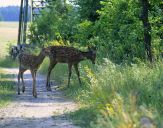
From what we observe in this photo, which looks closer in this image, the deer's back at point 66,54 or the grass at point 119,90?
the grass at point 119,90

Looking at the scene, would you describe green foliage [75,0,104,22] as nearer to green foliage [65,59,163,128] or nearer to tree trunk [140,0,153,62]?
tree trunk [140,0,153,62]

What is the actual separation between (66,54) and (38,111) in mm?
6935

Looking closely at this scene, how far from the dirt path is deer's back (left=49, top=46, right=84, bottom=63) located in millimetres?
2381

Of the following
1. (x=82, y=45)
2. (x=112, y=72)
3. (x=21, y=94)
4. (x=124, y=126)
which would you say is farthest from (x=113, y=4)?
(x=124, y=126)

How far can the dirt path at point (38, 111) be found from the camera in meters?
12.1

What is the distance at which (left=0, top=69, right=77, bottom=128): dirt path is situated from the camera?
39.6ft

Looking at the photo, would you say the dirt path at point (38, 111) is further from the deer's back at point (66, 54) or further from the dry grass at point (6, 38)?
the dry grass at point (6, 38)

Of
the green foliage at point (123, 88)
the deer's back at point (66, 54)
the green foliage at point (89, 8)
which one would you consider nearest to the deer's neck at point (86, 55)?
the deer's back at point (66, 54)

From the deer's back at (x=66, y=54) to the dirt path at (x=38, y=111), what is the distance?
2.38 metres

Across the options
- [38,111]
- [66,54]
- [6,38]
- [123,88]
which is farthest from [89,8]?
[6,38]

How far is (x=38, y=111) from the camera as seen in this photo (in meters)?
14.2

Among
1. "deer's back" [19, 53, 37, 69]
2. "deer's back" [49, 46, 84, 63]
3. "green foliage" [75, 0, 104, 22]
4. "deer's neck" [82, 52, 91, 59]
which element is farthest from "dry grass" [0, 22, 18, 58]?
"deer's back" [19, 53, 37, 69]

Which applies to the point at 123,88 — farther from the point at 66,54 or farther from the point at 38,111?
the point at 66,54

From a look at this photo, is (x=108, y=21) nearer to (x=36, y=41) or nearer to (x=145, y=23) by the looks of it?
(x=145, y=23)
